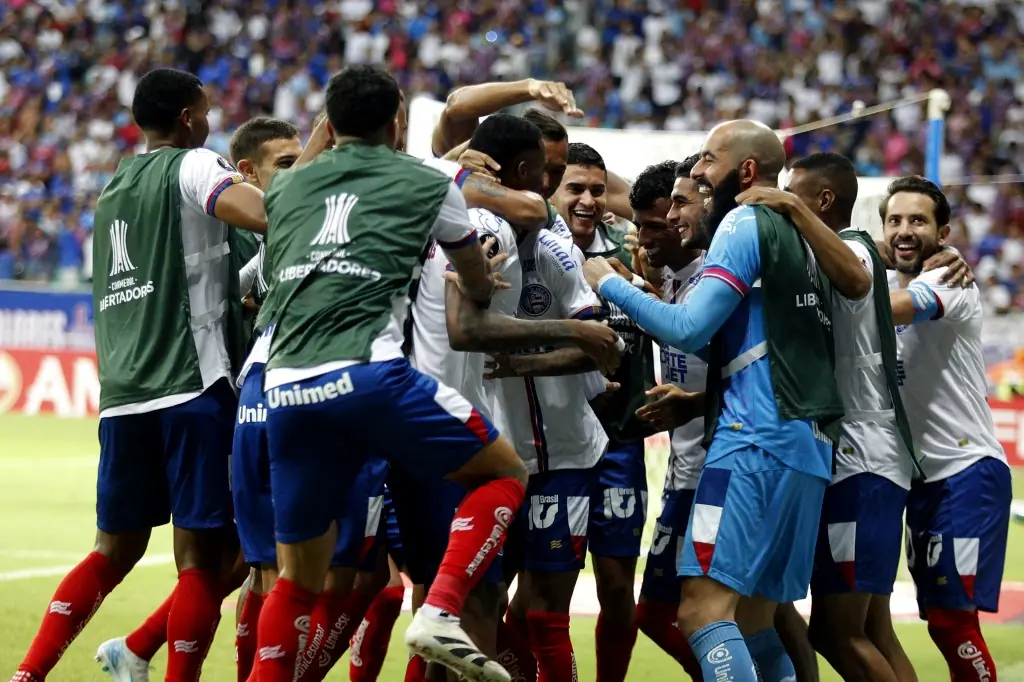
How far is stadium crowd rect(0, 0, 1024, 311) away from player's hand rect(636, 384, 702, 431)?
12.8 meters

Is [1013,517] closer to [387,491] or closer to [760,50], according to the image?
[387,491]

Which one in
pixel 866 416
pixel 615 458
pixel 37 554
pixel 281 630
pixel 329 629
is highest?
pixel 866 416

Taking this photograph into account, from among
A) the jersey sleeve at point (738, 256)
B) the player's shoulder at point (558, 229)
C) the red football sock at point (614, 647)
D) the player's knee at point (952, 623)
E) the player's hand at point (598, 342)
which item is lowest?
the red football sock at point (614, 647)

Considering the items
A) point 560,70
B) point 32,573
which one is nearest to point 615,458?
point 32,573

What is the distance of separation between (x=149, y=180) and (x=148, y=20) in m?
23.4

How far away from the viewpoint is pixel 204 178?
5473 mm

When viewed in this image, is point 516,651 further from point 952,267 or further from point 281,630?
point 952,267

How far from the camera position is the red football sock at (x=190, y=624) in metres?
5.51

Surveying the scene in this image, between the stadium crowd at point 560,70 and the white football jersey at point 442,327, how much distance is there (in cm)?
1310

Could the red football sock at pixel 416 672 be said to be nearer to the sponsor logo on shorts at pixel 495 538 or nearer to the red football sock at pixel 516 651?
the red football sock at pixel 516 651

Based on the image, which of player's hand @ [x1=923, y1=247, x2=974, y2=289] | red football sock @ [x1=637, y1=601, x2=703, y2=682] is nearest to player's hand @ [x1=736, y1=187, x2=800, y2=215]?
player's hand @ [x1=923, y1=247, x2=974, y2=289]

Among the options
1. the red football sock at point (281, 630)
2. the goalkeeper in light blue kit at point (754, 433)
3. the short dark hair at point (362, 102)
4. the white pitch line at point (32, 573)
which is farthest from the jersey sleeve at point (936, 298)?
the white pitch line at point (32, 573)

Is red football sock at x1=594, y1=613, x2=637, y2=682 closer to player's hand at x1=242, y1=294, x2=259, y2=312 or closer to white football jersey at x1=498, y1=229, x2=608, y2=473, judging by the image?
white football jersey at x1=498, y1=229, x2=608, y2=473

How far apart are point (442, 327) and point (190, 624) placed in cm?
160
